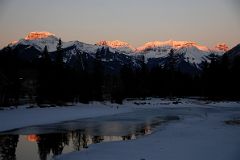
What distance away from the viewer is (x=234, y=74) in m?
101

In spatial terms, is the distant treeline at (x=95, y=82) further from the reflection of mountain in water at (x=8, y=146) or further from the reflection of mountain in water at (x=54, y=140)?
the reflection of mountain in water at (x=8, y=146)

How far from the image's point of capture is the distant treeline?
219 ft

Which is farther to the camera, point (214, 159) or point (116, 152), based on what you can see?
point (116, 152)

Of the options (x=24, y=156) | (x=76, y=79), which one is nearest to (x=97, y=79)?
(x=76, y=79)

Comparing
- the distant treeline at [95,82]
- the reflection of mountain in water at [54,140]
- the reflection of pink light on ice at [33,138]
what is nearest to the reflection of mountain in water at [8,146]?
the reflection of mountain in water at [54,140]

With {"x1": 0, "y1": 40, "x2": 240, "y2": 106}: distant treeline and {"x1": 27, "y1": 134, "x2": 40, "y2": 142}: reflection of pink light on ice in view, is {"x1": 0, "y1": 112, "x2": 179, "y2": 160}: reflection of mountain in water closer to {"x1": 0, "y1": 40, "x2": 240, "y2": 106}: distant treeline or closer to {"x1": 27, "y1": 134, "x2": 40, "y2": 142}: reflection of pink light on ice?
{"x1": 27, "y1": 134, "x2": 40, "y2": 142}: reflection of pink light on ice

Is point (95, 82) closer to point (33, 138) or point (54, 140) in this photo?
point (33, 138)

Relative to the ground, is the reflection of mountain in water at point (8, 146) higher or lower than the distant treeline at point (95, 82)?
lower

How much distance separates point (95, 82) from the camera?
85688 mm

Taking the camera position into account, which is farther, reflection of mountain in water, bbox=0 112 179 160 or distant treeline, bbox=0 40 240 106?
distant treeline, bbox=0 40 240 106

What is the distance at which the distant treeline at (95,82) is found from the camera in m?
66.7

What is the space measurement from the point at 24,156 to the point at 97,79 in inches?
2648

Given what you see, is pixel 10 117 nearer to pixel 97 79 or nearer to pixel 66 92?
pixel 66 92

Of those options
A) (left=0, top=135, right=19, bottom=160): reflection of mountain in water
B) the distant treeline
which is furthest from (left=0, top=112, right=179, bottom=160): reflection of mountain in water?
the distant treeline
